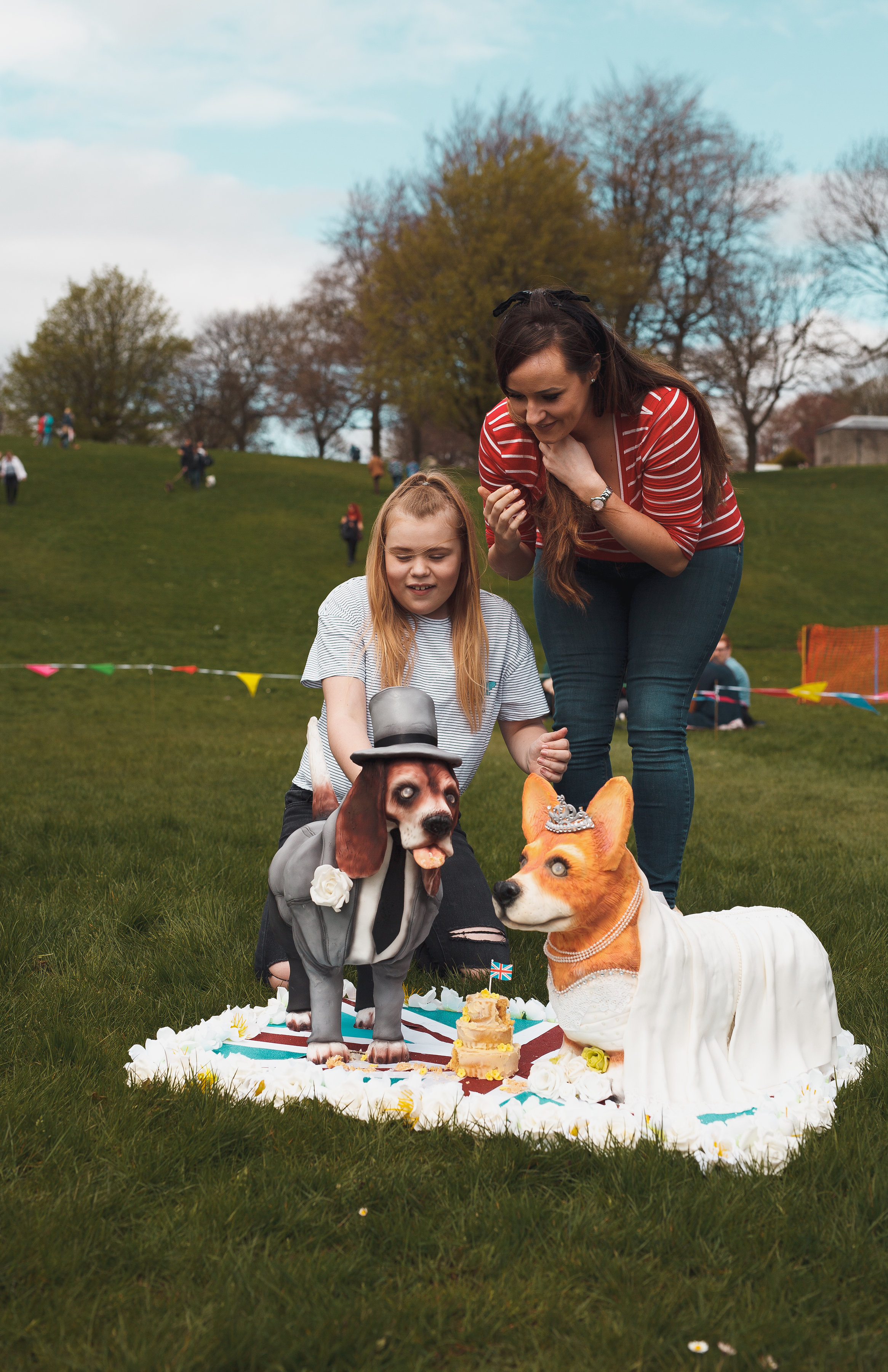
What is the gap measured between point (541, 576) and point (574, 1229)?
78.2 inches

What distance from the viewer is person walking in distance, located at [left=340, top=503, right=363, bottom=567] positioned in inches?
1003

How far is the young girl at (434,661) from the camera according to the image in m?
3.22

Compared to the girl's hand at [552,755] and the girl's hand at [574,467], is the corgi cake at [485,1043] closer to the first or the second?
the girl's hand at [552,755]

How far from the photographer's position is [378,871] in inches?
102

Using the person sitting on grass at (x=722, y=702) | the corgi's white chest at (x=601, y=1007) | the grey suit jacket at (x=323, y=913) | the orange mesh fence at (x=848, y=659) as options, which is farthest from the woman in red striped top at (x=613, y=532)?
the orange mesh fence at (x=848, y=659)

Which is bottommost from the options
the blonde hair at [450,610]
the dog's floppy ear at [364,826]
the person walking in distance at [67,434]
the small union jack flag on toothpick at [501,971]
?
the small union jack flag on toothpick at [501,971]

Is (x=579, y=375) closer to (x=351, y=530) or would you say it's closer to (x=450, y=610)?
(x=450, y=610)

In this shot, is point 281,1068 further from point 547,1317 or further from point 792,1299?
point 792,1299

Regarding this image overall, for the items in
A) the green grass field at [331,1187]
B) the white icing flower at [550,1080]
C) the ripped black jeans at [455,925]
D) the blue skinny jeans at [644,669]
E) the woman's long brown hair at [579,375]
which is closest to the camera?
the green grass field at [331,1187]

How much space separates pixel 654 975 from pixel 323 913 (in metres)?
0.82

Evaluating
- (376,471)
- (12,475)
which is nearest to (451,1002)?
(12,475)

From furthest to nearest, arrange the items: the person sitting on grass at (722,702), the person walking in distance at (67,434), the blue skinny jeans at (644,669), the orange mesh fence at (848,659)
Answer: the person walking in distance at (67,434)
the orange mesh fence at (848,659)
the person sitting on grass at (722,702)
the blue skinny jeans at (644,669)

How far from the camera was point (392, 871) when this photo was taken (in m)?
2.63

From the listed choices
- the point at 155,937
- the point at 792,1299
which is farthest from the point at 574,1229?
the point at 155,937
